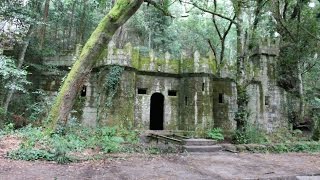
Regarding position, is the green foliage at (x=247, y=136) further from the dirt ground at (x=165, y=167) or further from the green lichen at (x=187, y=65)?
the green lichen at (x=187, y=65)

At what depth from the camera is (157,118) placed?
18.7m

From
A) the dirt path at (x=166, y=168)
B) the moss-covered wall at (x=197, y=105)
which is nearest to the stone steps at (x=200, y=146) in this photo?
the dirt path at (x=166, y=168)

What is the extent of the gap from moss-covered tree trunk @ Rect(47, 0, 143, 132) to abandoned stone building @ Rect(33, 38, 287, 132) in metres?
4.05

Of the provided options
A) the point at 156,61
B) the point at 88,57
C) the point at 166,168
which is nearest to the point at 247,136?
the point at 166,168

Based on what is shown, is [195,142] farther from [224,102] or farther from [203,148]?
[224,102]

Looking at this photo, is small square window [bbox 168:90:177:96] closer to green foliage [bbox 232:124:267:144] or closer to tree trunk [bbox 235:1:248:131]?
tree trunk [bbox 235:1:248:131]

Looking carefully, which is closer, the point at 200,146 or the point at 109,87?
the point at 200,146

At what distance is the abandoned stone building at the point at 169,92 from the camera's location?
1475cm

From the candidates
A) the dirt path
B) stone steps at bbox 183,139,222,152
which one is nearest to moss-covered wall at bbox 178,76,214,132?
stone steps at bbox 183,139,222,152

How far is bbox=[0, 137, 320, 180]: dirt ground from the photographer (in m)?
6.45

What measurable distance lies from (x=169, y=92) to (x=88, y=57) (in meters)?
7.18

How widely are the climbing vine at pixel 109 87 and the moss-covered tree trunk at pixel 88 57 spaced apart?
3.92 meters

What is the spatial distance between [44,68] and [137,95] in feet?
16.6

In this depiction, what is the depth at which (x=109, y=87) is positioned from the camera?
14516 millimetres
